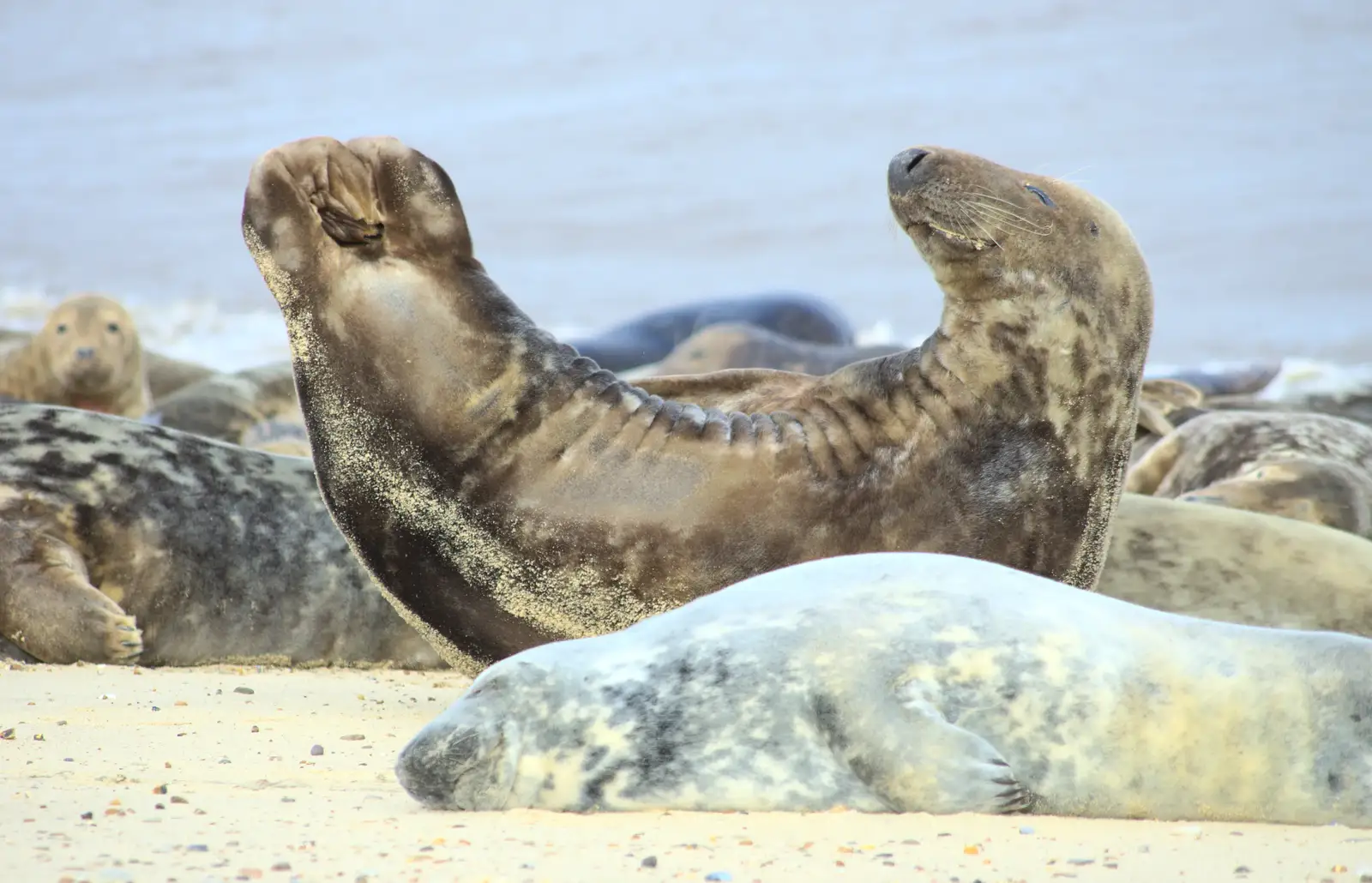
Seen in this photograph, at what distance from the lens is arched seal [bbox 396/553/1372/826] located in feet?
7.68

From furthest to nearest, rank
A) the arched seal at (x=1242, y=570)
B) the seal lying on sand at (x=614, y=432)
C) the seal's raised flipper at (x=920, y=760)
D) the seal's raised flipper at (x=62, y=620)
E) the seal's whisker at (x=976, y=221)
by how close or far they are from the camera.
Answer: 1. the arched seal at (x=1242, y=570)
2. the seal's raised flipper at (x=62, y=620)
3. the seal's whisker at (x=976, y=221)
4. the seal lying on sand at (x=614, y=432)
5. the seal's raised flipper at (x=920, y=760)

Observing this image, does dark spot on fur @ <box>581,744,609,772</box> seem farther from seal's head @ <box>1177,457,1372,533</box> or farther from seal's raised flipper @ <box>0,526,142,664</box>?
seal's head @ <box>1177,457,1372,533</box>

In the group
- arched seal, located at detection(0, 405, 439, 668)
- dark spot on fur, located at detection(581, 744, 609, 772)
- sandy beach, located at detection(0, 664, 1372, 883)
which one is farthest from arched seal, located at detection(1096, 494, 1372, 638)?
dark spot on fur, located at detection(581, 744, 609, 772)

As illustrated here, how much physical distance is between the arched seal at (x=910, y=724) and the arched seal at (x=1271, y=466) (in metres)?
3.18

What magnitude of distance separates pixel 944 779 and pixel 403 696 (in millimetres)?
1869

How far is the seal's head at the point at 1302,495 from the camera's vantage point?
5.68 metres

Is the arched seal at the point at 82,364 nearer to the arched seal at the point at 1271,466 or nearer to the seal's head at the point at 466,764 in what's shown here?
the arched seal at the point at 1271,466

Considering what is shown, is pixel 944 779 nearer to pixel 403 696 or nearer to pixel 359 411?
pixel 359 411

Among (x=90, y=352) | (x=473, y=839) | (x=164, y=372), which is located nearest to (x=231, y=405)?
(x=90, y=352)

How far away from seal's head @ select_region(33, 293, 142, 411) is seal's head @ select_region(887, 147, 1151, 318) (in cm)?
578

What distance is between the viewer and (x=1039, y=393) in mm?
3570

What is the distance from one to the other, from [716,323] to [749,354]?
284 cm

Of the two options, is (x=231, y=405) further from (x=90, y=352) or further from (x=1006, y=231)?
(x=1006, y=231)

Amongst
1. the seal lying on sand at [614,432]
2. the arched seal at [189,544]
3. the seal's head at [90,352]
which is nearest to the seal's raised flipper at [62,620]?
the arched seal at [189,544]
